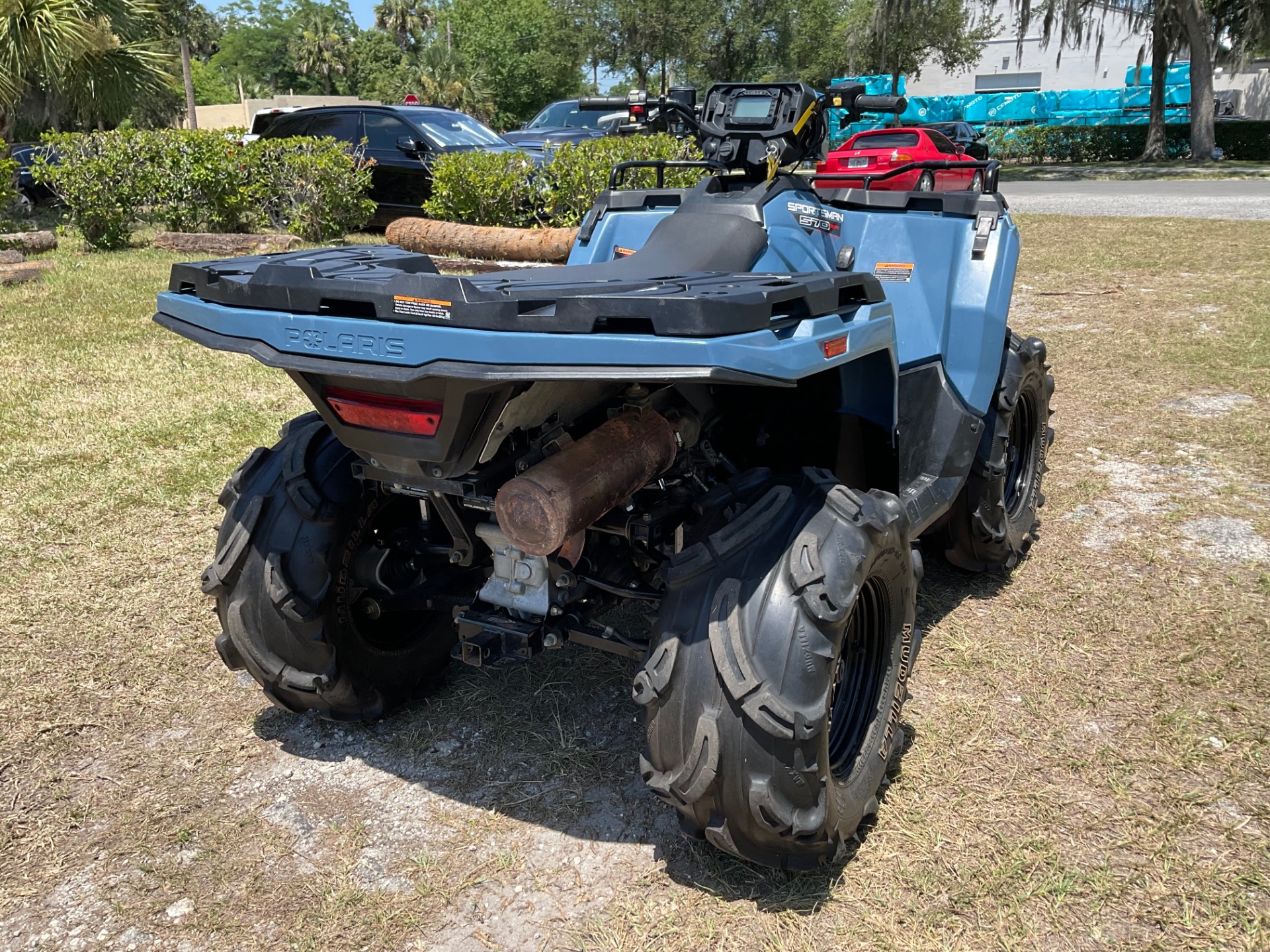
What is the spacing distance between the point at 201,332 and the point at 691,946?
68.3 inches

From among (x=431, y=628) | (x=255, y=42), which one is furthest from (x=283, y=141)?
(x=255, y=42)

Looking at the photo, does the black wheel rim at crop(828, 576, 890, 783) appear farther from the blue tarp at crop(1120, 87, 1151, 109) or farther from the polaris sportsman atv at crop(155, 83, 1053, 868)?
the blue tarp at crop(1120, 87, 1151, 109)

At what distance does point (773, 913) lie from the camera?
242 centimetres

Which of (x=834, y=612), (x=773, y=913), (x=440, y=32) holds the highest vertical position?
(x=440, y=32)

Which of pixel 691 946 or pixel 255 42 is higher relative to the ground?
pixel 255 42

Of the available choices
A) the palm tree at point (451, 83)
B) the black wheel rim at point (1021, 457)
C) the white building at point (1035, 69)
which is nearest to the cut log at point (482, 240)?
the black wheel rim at point (1021, 457)

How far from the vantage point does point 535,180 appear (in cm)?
1191

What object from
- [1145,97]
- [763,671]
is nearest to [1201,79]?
[1145,97]

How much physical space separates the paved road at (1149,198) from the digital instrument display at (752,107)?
47.5 feet

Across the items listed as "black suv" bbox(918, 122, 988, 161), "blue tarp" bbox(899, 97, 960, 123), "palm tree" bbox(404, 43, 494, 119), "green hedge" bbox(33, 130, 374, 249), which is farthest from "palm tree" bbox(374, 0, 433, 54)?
"black suv" bbox(918, 122, 988, 161)

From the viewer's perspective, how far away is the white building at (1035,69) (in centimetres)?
4859

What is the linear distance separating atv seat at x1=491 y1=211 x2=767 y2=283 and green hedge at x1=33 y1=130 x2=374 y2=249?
413 inches

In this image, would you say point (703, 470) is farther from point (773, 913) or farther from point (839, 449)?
point (773, 913)

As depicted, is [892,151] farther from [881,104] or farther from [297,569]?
[297,569]
